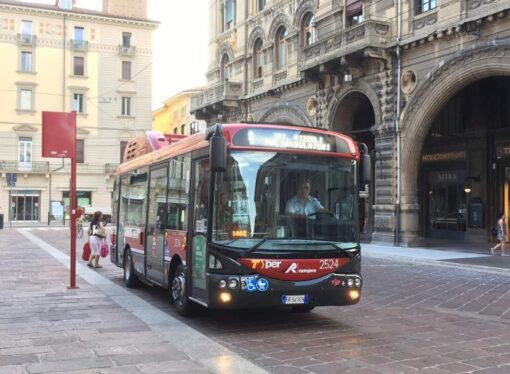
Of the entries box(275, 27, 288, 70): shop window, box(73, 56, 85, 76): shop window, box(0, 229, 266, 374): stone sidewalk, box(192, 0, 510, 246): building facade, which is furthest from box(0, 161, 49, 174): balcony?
box(0, 229, 266, 374): stone sidewalk

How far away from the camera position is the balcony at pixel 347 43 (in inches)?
Answer: 919

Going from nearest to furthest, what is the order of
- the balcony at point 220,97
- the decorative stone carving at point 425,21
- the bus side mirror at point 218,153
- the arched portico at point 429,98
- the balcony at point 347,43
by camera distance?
the bus side mirror at point 218,153 < the arched portico at point 429,98 < the decorative stone carving at point 425,21 < the balcony at point 347,43 < the balcony at point 220,97

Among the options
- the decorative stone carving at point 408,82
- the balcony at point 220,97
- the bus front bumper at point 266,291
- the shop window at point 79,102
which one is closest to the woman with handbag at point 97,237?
the bus front bumper at point 266,291

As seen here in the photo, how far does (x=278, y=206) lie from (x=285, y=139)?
91 cm

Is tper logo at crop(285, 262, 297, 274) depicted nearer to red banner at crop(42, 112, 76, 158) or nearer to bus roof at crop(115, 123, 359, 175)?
bus roof at crop(115, 123, 359, 175)

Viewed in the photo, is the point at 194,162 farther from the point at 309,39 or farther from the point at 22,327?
the point at 309,39

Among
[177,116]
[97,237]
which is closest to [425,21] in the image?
[97,237]

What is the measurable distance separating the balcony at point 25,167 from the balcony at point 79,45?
10.1 m

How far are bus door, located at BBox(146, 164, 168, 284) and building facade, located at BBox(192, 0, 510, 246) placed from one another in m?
13.1

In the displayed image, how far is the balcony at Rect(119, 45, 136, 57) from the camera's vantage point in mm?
54375

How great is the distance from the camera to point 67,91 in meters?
52.6

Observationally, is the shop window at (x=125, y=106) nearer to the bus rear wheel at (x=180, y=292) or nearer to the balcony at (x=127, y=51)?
the balcony at (x=127, y=51)

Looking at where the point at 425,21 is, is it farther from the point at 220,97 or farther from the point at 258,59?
the point at 220,97

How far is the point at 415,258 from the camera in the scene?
733 inches
